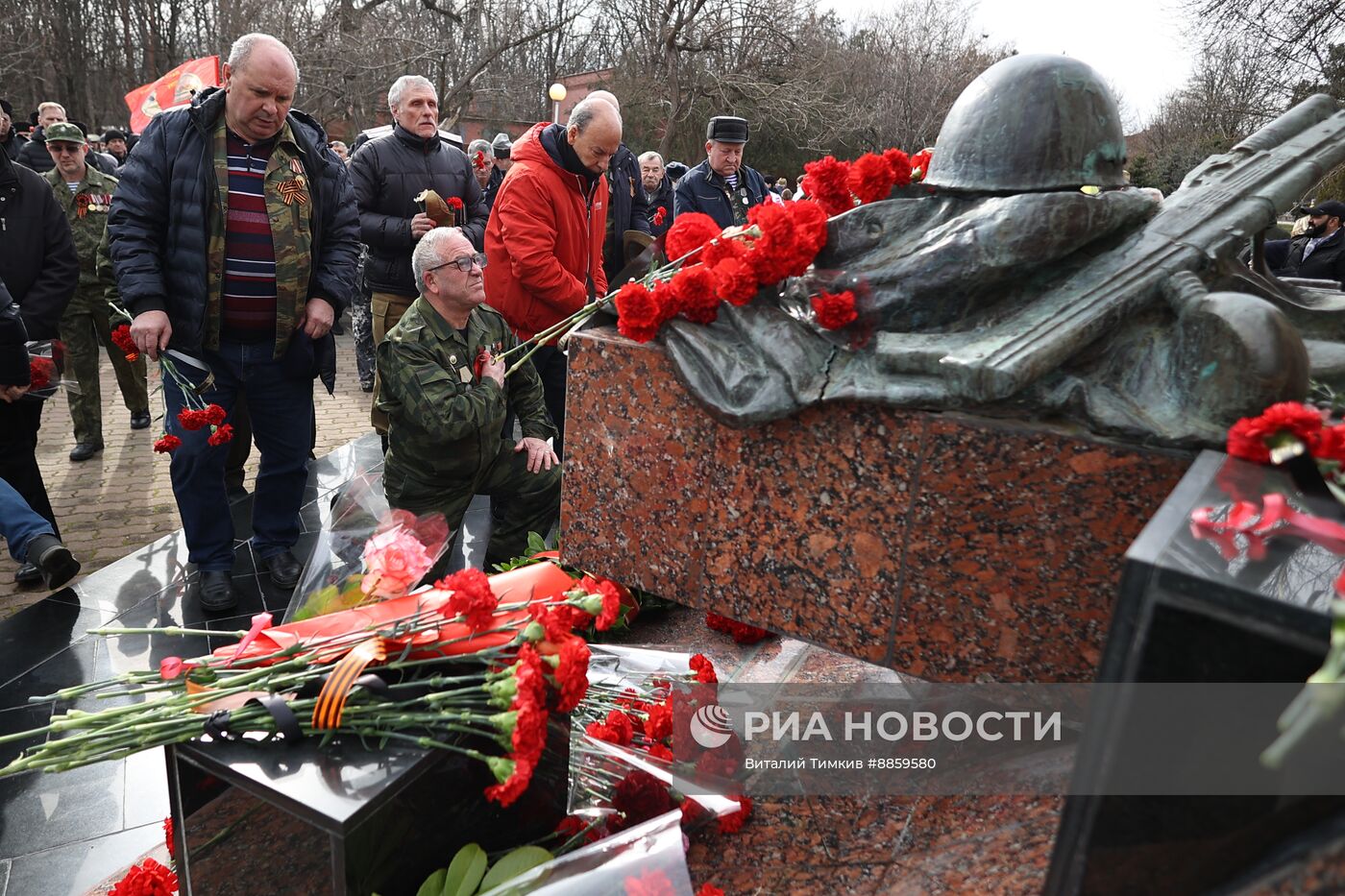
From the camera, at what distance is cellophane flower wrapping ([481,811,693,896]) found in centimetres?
173

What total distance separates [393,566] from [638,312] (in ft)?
2.76

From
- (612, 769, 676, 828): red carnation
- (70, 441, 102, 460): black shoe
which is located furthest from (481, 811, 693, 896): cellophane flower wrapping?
(70, 441, 102, 460): black shoe

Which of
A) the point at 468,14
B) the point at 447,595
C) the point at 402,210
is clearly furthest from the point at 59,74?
the point at 447,595

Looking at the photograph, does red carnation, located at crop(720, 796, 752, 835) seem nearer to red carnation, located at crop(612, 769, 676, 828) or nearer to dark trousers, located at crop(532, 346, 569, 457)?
red carnation, located at crop(612, 769, 676, 828)

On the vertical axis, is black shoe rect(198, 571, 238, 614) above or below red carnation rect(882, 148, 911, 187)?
below

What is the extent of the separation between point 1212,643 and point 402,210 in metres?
4.84

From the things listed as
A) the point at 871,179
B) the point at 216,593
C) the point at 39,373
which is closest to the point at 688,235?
the point at 871,179

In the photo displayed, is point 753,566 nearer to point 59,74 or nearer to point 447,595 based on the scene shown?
point 447,595

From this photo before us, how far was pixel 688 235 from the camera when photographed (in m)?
2.54

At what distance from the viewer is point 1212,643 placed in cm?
115

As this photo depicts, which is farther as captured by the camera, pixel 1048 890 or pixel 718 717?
pixel 718 717

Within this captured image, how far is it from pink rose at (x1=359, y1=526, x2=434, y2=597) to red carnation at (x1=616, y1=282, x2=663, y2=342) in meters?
0.74

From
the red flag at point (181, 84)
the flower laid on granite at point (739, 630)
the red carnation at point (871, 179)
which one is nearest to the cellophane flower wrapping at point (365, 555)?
the flower laid on granite at point (739, 630)

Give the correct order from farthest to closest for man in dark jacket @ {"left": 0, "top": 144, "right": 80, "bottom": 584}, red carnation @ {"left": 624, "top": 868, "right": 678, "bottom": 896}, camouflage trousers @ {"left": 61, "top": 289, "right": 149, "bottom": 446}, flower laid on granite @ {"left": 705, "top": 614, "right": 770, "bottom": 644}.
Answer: camouflage trousers @ {"left": 61, "top": 289, "right": 149, "bottom": 446}
man in dark jacket @ {"left": 0, "top": 144, "right": 80, "bottom": 584}
flower laid on granite @ {"left": 705, "top": 614, "right": 770, "bottom": 644}
red carnation @ {"left": 624, "top": 868, "right": 678, "bottom": 896}
